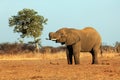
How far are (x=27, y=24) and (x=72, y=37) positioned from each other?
A: 33059 millimetres

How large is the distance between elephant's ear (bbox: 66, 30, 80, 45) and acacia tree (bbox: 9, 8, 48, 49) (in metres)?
31.5

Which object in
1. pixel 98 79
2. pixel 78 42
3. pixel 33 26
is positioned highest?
pixel 33 26

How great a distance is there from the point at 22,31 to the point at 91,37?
103 feet

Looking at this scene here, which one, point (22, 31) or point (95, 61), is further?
point (22, 31)

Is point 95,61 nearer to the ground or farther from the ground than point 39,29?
nearer to the ground

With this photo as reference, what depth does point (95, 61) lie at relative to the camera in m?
27.1

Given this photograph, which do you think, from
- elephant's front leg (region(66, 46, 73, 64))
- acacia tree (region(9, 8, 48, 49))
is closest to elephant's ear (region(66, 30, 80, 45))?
elephant's front leg (region(66, 46, 73, 64))

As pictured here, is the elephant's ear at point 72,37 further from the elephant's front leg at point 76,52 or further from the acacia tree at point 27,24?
the acacia tree at point 27,24

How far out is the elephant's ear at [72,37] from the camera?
25.0 meters

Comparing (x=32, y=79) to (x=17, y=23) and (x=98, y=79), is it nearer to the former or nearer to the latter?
(x=98, y=79)

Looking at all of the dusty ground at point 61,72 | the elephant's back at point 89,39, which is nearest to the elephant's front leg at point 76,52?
the elephant's back at point 89,39

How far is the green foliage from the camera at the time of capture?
57297 mm

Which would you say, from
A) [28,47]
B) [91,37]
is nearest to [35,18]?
[28,47]

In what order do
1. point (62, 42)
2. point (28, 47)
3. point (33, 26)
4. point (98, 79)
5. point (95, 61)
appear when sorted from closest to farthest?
point (98, 79) < point (62, 42) < point (95, 61) < point (33, 26) < point (28, 47)
